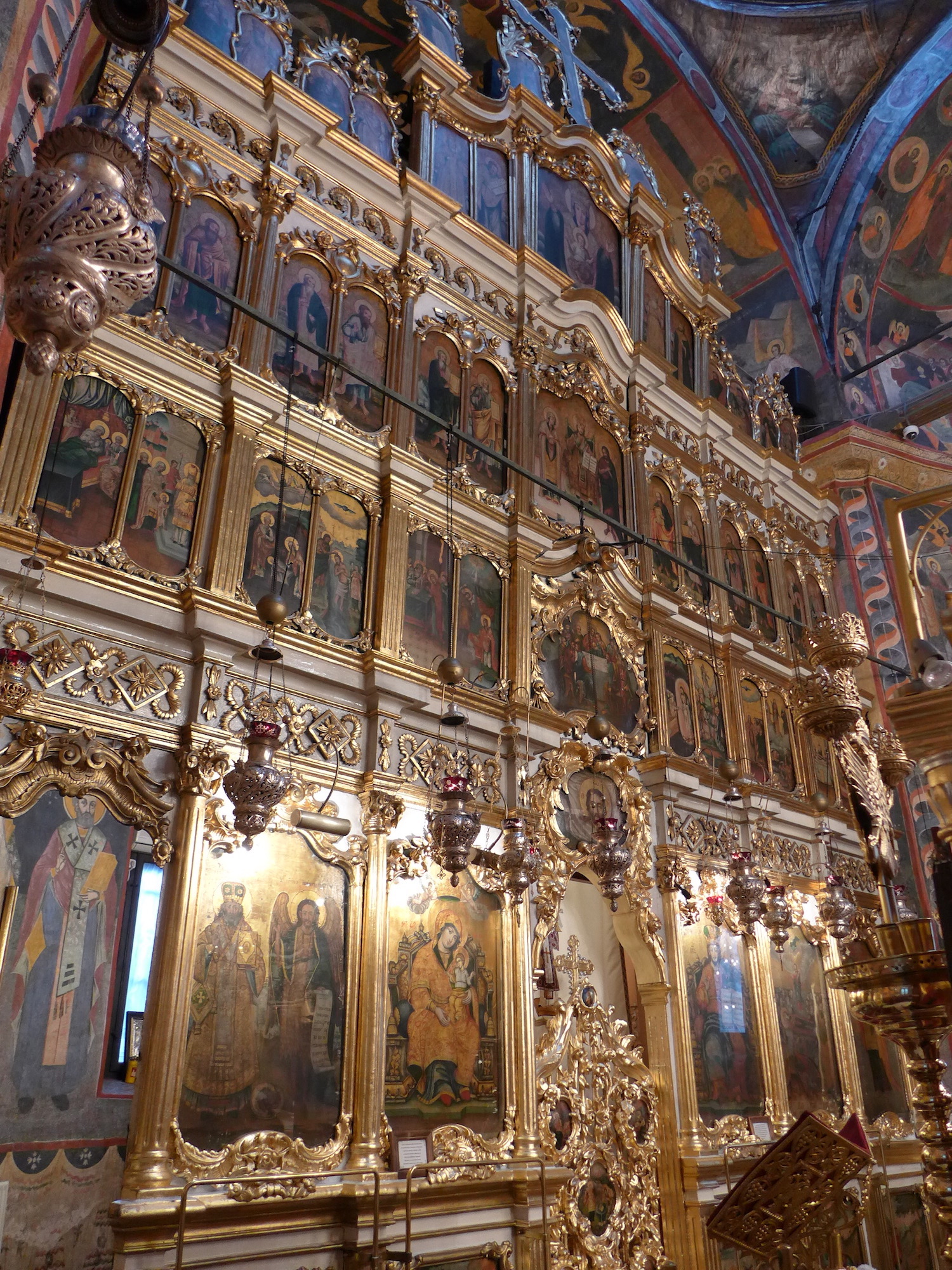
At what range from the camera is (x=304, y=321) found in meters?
8.56

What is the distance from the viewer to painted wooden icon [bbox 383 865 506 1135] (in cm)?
Result: 705

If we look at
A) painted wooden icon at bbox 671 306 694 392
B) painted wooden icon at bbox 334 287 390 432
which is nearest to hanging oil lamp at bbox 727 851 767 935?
painted wooden icon at bbox 334 287 390 432

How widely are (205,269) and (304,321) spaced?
0.96 meters

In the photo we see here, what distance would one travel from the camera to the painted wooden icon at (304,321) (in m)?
8.27

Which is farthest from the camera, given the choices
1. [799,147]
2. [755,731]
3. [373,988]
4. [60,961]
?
[799,147]

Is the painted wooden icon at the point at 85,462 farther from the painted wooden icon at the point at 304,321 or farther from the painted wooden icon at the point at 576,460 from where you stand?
the painted wooden icon at the point at 576,460

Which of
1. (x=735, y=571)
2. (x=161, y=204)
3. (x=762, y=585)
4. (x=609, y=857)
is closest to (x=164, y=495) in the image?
(x=161, y=204)

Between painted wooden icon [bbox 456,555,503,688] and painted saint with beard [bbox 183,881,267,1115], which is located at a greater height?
painted wooden icon [bbox 456,555,503,688]

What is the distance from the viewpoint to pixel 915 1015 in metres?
3.27

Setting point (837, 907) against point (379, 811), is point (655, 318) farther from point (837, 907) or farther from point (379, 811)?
point (379, 811)

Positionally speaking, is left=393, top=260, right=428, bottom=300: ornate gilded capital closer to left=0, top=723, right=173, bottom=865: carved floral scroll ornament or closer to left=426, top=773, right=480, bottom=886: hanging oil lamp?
left=426, top=773, right=480, bottom=886: hanging oil lamp

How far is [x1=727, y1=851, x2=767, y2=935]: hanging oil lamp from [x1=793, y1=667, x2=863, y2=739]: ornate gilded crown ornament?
4465mm

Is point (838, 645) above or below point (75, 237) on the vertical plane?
below

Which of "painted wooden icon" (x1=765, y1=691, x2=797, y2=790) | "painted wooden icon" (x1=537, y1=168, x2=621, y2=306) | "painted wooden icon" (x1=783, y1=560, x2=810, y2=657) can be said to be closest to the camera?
"painted wooden icon" (x1=537, y1=168, x2=621, y2=306)
